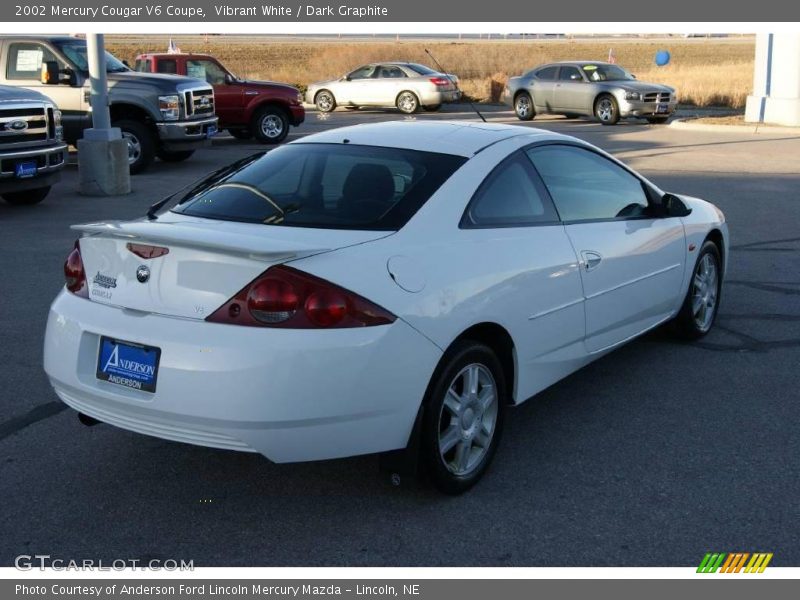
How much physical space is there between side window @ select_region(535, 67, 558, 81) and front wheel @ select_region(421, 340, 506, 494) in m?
22.8

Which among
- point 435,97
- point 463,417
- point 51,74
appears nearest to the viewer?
point 463,417

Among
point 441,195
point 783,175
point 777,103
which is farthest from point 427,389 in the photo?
point 777,103

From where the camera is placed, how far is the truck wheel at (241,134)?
69.9 feet

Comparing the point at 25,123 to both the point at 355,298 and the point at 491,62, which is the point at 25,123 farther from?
the point at 491,62

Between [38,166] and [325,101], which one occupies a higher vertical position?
[325,101]

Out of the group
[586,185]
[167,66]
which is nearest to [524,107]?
[167,66]

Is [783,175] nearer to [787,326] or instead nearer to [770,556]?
[787,326]

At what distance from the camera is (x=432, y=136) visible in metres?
5.15

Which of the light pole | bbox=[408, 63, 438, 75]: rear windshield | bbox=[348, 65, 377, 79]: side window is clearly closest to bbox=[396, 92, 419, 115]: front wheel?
bbox=[408, 63, 438, 75]: rear windshield

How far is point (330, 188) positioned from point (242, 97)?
16390mm

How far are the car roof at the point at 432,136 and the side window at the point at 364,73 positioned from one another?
2404 cm

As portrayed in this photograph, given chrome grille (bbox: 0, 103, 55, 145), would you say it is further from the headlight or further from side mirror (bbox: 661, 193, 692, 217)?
side mirror (bbox: 661, 193, 692, 217)

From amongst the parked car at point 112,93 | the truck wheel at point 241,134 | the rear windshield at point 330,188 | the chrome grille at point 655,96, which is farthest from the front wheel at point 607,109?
the rear windshield at point 330,188

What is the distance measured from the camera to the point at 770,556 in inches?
152
